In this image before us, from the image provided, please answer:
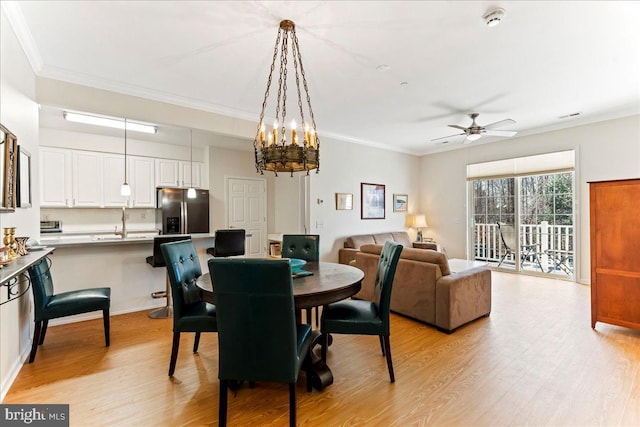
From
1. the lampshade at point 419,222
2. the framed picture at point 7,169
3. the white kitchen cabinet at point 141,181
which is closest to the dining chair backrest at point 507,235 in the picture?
the lampshade at point 419,222

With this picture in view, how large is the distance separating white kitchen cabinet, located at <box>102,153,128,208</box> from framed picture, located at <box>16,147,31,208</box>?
293cm

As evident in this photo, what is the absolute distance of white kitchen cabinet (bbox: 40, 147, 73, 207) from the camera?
475cm

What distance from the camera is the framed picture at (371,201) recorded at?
614 cm

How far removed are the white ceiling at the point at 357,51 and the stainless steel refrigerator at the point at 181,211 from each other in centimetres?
212

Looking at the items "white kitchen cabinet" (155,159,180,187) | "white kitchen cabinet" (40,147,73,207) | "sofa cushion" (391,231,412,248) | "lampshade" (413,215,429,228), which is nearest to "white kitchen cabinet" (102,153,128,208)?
"white kitchen cabinet" (40,147,73,207)

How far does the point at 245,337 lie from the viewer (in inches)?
65.9

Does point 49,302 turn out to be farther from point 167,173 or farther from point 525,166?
point 525,166

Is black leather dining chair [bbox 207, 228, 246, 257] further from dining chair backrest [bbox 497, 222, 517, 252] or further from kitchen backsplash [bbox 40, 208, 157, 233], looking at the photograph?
dining chair backrest [bbox 497, 222, 517, 252]

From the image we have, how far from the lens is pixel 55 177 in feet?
15.9

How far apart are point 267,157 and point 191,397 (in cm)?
177

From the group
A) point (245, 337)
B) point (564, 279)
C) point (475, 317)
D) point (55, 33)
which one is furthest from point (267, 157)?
point (564, 279)

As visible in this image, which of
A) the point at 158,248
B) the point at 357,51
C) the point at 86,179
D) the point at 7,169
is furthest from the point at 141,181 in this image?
the point at 357,51

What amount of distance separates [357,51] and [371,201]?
153 inches

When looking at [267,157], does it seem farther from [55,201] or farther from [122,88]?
[55,201]
